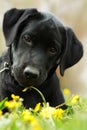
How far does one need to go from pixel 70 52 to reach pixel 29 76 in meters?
0.93

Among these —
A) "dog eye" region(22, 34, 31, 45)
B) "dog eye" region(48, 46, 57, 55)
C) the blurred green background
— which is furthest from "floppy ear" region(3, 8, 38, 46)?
the blurred green background

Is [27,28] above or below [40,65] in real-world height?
above

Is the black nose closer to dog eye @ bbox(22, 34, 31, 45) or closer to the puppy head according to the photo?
the puppy head

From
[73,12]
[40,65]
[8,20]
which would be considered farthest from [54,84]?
[73,12]

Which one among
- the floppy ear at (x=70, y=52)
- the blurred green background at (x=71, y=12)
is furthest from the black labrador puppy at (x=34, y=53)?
the blurred green background at (x=71, y=12)

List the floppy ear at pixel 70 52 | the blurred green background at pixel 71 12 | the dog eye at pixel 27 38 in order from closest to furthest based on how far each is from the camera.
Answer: the dog eye at pixel 27 38 → the floppy ear at pixel 70 52 → the blurred green background at pixel 71 12

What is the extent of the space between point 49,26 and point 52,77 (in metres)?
0.58

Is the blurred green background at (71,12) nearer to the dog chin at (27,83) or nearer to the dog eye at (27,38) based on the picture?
the dog eye at (27,38)

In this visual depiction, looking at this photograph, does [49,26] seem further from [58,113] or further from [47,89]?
[58,113]

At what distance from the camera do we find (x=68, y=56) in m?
5.84

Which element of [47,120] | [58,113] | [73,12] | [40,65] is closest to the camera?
[47,120]

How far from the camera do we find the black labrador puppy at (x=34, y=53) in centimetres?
532

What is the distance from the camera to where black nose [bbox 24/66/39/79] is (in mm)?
5074

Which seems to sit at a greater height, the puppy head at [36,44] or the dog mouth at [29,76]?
the puppy head at [36,44]
